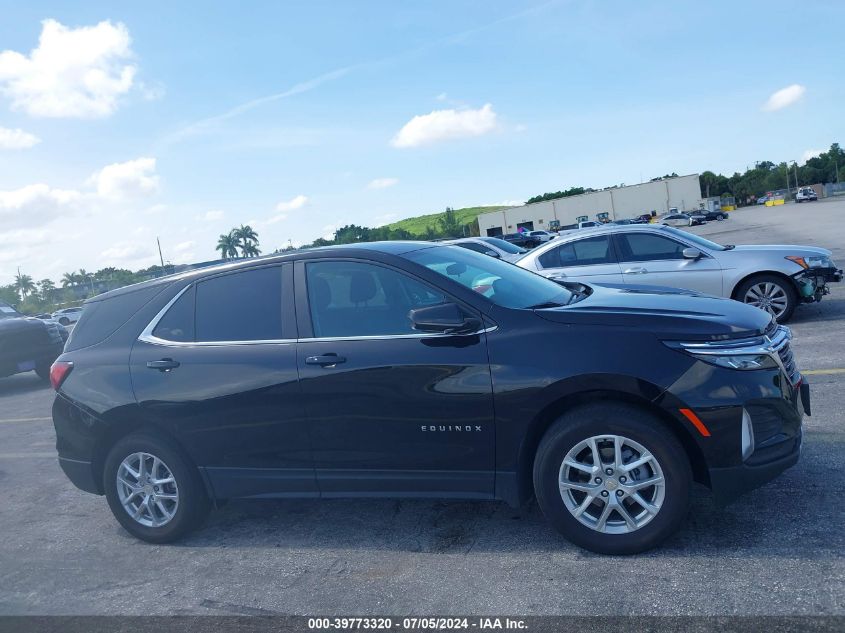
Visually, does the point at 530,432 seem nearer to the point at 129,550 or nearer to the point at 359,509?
the point at 359,509

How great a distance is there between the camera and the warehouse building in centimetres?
8132

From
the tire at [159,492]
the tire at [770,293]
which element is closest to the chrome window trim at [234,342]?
the tire at [159,492]

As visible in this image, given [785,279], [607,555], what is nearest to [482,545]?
[607,555]

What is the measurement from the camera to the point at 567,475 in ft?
12.1

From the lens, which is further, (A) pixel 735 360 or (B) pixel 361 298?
(B) pixel 361 298

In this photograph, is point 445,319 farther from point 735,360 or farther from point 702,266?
point 702,266

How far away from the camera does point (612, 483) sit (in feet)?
11.9

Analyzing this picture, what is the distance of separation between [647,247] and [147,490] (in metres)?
7.53

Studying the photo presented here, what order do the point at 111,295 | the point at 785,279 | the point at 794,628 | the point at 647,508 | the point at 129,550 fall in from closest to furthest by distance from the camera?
the point at 794,628 < the point at 647,508 < the point at 129,550 < the point at 111,295 < the point at 785,279

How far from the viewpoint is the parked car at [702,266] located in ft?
30.8

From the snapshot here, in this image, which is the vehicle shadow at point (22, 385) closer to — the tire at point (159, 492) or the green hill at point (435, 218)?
the tire at point (159, 492)

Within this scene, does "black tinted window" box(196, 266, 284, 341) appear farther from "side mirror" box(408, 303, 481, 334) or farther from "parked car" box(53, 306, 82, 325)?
"parked car" box(53, 306, 82, 325)

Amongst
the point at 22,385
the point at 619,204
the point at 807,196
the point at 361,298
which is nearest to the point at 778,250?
the point at 361,298

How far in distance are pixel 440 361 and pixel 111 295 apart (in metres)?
2.64
